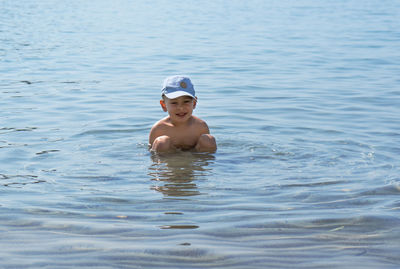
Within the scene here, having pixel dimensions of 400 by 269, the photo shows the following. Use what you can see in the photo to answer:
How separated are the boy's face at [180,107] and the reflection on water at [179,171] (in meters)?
0.41

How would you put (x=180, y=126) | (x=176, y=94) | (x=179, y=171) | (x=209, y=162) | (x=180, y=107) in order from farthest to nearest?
(x=180, y=126) → (x=180, y=107) → (x=176, y=94) → (x=209, y=162) → (x=179, y=171)

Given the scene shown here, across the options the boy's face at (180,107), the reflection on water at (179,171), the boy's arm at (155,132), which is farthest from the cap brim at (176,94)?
the reflection on water at (179,171)

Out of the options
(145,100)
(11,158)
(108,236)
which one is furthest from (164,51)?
(108,236)

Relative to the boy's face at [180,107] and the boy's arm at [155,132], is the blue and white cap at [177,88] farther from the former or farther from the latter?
the boy's arm at [155,132]

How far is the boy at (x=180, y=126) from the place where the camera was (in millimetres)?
6836

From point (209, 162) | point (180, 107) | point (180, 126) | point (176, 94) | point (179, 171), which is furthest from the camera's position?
point (180, 126)

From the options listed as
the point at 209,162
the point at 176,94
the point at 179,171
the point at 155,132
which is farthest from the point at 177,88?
the point at 179,171

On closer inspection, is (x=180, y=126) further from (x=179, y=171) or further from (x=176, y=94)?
(x=179, y=171)

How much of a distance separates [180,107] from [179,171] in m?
1.05

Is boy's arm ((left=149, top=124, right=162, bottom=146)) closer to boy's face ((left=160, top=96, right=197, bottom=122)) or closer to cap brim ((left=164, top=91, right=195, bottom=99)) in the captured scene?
boy's face ((left=160, top=96, right=197, bottom=122))

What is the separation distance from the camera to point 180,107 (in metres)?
6.97

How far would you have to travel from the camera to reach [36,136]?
7910mm

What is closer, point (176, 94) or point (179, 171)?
point (179, 171)

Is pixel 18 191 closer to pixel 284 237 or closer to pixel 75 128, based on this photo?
pixel 284 237
